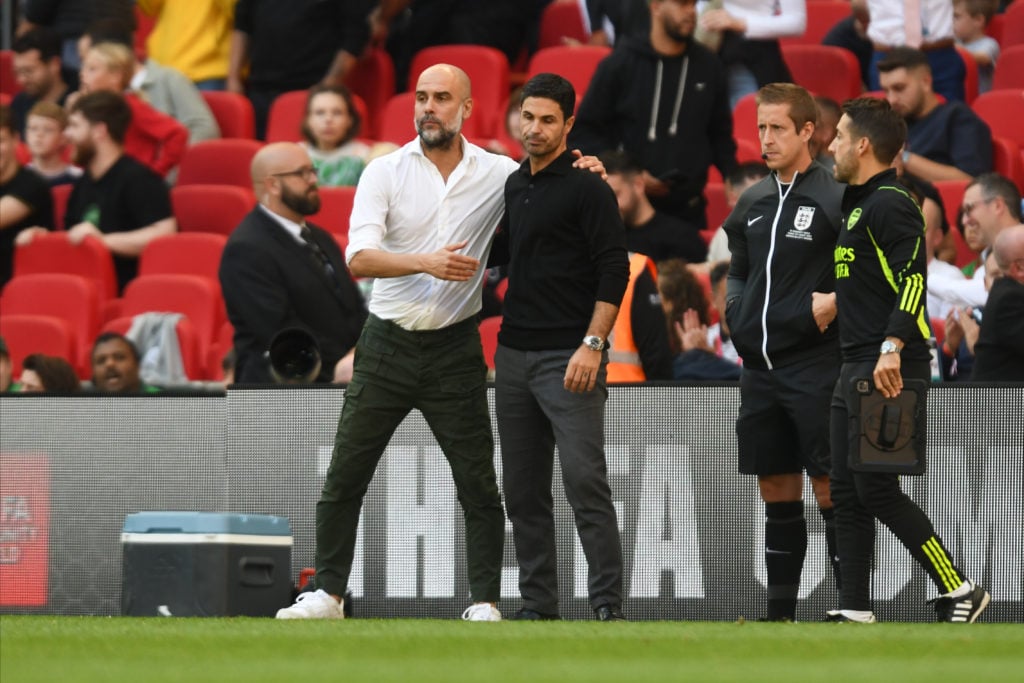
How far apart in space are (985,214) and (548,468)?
116 inches

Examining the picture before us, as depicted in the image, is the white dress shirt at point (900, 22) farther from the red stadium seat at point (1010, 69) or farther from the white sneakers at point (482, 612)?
the white sneakers at point (482, 612)

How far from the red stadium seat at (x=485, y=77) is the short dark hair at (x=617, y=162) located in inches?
104

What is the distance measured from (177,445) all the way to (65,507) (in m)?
0.57

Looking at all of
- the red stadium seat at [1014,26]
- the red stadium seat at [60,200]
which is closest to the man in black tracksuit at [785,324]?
the red stadium seat at [1014,26]

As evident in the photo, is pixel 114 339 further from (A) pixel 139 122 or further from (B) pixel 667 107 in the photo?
(B) pixel 667 107

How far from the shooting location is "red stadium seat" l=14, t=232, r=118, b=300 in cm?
1192

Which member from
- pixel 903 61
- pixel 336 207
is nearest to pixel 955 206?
pixel 903 61

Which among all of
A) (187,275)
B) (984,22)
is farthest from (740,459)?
(984,22)

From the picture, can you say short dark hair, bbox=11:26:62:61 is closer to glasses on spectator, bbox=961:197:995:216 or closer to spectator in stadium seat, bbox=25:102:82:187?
spectator in stadium seat, bbox=25:102:82:187

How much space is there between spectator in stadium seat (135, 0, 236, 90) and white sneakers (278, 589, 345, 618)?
23.3 ft

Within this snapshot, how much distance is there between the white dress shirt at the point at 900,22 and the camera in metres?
11.8

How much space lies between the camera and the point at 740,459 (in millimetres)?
7551

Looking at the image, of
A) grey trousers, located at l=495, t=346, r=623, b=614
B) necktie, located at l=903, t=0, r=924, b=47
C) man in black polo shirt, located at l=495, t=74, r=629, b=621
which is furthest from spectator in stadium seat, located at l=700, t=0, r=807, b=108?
grey trousers, located at l=495, t=346, r=623, b=614

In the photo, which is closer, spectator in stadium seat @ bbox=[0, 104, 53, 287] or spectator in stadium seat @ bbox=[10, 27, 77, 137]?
spectator in stadium seat @ bbox=[0, 104, 53, 287]
